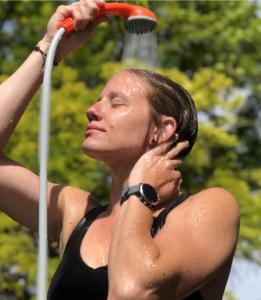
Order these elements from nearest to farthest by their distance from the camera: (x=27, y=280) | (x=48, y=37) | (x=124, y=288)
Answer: (x=124, y=288) < (x=48, y=37) < (x=27, y=280)

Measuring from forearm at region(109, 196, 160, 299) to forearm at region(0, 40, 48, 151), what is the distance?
0.63 metres

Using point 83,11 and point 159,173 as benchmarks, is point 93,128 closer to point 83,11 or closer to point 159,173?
point 159,173

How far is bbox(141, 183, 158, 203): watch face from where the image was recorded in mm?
2420

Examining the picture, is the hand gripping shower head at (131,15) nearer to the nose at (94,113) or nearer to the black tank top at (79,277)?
the nose at (94,113)

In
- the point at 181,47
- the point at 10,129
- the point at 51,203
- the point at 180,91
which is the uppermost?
the point at 180,91

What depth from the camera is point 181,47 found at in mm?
12922

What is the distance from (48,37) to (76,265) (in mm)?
842

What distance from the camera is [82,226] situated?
2.73m

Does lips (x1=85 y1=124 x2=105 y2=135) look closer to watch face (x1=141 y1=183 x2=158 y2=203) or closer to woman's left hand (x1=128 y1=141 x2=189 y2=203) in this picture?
woman's left hand (x1=128 y1=141 x2=189 y2=203)

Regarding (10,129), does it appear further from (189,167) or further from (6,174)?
(189,167)

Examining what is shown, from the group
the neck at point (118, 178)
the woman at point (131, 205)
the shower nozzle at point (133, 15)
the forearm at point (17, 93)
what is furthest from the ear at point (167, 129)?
the forearm at point (17, 93)

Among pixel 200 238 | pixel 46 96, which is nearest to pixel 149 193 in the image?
pixel 200 238

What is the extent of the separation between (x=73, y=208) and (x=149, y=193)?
18.3 inches

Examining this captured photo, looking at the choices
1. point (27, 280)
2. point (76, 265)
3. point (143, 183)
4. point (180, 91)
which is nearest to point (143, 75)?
point (180, 91)
